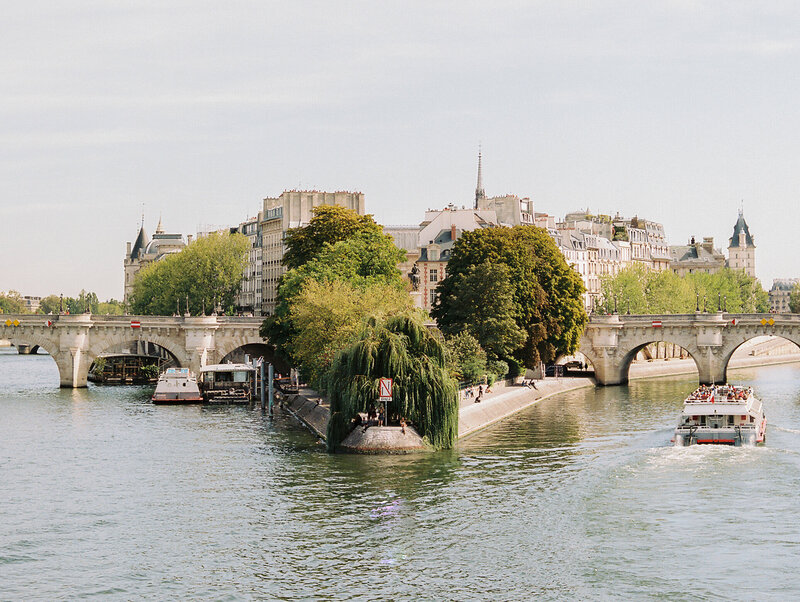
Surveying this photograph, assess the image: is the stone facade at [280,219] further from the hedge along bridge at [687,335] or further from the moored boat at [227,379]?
the hedge along bridge at [687,335]

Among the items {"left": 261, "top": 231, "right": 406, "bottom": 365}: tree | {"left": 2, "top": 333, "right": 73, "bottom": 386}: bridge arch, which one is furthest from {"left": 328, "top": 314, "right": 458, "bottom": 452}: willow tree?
{"left": 2, "top": 333, "right": 73, "bottom": 386}: bridge arch

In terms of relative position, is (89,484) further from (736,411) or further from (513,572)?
(736,411)

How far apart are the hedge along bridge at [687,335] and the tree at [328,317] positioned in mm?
31324

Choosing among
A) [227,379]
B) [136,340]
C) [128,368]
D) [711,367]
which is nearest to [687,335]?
[711,367]

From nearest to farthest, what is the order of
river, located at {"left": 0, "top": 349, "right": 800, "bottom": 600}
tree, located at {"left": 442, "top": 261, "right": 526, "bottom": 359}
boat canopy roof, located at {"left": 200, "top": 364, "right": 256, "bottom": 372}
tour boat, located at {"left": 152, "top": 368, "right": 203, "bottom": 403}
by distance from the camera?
1. river, located at {"left": 0, "top": 349, "right": 800, "bottom": 600}
2. tree, located at {"left": 442, "top": 261, "right": 526, "bottom": 359}
3. tour boat, located at {"left": 152, "top": 368, "right": 203, "bottom": 403}
4. boat canopy roof, located at {"left": 200, "top": 364, "right": 256, "bottom": 372}

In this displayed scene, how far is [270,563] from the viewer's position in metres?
36.2

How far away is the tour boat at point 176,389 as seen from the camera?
86375 mm

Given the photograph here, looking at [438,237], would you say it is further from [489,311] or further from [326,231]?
[489,311]

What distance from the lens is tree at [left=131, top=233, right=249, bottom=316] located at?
12988cm

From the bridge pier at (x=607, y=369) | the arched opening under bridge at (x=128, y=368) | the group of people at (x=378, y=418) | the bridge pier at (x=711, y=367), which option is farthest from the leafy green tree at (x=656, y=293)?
the group of people at (x=378, y=418)

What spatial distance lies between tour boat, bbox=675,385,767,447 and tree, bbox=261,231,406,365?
96.7 feet

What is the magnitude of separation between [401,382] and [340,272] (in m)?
33.0

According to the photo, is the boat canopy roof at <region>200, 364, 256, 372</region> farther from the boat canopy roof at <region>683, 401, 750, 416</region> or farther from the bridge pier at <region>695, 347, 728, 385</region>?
the boat canopy roof at <region>683, 401, 750, 416</region>

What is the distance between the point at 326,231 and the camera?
96875mm
